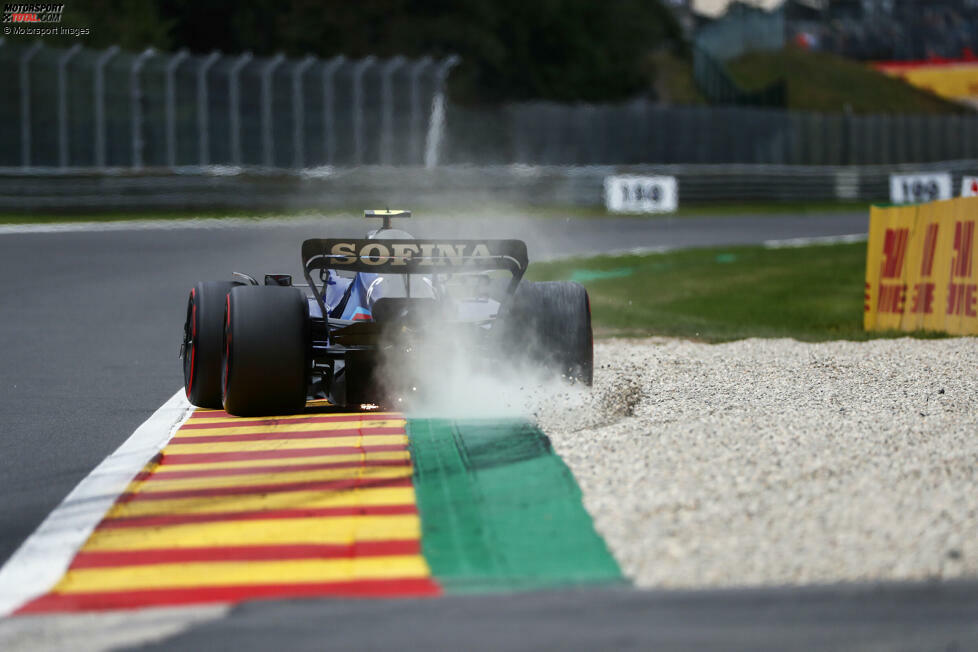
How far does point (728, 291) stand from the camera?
1872 cm

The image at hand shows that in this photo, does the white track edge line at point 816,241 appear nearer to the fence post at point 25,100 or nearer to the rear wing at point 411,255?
the fence post at point 25,100

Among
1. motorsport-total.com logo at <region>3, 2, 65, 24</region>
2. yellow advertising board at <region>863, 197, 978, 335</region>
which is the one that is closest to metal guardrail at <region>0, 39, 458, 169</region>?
motorsport-total.com logo at <region>3, 2, 65, 24</region>

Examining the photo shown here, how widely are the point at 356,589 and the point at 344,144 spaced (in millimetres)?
27813

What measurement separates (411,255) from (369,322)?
50 cm

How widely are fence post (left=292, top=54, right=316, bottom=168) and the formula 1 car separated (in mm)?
22866

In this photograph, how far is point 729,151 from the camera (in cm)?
3953

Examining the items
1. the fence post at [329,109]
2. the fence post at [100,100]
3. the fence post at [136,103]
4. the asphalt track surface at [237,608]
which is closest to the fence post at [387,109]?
the fence post at [329,109]

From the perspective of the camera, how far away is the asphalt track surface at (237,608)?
4160mm

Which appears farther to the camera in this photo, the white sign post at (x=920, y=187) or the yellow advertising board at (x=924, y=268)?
the white sign post at (x=920, y=187)

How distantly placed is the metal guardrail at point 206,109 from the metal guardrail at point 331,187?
117cm

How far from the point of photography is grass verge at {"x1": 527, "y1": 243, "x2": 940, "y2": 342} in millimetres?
14257

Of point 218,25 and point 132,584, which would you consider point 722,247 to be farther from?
point 218,25

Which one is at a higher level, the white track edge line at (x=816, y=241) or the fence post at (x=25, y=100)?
the fence post at (x=25, y=100)

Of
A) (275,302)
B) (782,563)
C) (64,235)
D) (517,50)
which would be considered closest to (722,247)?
(64,235)
